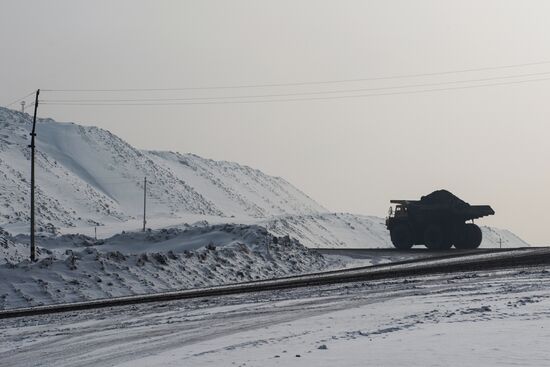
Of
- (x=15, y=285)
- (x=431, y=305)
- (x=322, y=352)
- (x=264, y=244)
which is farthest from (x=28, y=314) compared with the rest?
(x=264, y=244)

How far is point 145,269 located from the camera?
105 feet

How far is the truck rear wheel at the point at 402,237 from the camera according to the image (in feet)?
171

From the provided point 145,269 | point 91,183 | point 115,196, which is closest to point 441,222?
point 145,269

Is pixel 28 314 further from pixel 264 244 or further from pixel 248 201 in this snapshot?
pixel 248 201

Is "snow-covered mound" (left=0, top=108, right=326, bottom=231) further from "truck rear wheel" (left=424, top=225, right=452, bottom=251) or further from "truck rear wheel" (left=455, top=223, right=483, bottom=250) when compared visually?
"truck rear wheel" (left=455, top=223, right=483, bottom=250)

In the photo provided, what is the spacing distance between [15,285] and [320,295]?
37.8ft

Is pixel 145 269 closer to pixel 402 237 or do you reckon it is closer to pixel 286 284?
pixel 286 284

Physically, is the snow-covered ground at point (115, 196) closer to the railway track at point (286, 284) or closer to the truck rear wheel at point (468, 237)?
the truck rear wheel at point (468, 237)

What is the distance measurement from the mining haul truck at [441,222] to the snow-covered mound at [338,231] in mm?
48492

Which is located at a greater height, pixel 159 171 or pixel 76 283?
pixel 159 171

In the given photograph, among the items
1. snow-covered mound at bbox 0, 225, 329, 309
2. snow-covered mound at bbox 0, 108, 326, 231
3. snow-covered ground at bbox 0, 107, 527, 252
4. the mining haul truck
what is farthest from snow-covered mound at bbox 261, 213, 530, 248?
snow-covered mound at bbox 0, 225, 329, 309

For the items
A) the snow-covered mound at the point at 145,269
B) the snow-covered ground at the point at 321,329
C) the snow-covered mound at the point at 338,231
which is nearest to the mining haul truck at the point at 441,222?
the snow-covered mound at the point at 145,269

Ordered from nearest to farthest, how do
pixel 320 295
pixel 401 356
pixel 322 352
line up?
pixel 401 356 → pixel 322 352 → pixel 320 295

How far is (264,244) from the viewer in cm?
4069
